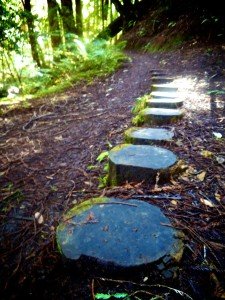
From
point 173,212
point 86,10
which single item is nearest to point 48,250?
point 173,212

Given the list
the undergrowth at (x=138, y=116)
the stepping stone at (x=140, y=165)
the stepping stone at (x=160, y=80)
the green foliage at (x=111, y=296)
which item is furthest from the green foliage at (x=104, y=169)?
the stepping stone at (x=160, y=80)

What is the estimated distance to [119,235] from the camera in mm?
1549

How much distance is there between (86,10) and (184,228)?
2313 centimetres

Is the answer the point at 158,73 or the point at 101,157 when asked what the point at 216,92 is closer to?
the point at 158,73

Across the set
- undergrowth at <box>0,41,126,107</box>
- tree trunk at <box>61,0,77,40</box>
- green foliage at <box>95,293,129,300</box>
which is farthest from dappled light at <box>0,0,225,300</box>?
tree trunk at <box>61,0,77,40</box>

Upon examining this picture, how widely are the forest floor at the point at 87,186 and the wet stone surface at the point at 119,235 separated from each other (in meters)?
0.10

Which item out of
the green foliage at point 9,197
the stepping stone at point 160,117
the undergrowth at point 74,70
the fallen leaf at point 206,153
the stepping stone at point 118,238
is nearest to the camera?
the stepping stone at point 118,238

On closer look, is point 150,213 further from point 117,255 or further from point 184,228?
point 117,255

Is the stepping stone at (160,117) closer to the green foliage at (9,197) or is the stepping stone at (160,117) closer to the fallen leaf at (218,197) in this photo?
the fallen leaf at (218,197)

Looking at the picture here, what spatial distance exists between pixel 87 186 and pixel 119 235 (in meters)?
1.01

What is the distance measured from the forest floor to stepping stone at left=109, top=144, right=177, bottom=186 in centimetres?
9

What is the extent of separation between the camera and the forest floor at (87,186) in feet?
4.75

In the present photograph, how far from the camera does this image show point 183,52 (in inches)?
288

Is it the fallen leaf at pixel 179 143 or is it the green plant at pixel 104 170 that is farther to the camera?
the fallen leaf at pixel 179 143
